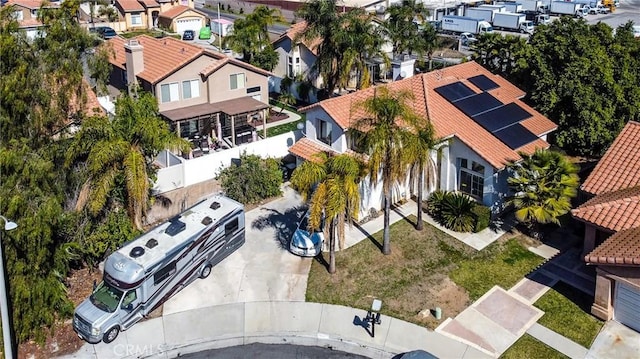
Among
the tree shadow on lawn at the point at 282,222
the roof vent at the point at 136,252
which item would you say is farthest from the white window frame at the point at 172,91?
the roof vent at the point at 136,252

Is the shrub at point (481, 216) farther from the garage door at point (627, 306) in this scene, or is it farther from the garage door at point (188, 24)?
the garage door at point (188, 24)

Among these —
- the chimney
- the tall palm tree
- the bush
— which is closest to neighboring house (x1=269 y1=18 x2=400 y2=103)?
the chimney

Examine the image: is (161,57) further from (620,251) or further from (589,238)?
(620,251)

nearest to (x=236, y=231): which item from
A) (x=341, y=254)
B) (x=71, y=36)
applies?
(x=341, y=254)

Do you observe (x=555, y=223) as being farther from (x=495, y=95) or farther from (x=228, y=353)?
(x=228, y=353)

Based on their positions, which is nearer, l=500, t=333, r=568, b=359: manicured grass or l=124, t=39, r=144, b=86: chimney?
l=500, t=333, r=568, b=359: manicured grass

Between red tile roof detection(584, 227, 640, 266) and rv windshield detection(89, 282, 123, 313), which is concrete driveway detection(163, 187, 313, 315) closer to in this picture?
rv windshield detection(89, 282, 123, 313)
